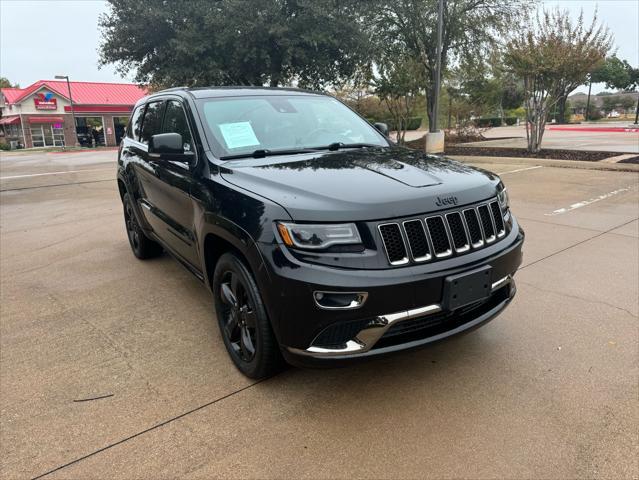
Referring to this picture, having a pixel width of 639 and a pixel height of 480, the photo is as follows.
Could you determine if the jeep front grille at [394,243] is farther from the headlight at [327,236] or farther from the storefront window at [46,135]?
the storefront window at [46,135]

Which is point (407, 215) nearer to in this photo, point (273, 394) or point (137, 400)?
point (273, 394)

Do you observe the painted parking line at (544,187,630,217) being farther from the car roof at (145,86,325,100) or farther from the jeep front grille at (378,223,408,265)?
the jeep front grille at (378,223,408,265)

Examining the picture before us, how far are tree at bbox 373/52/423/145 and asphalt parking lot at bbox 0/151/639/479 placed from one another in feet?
49.6

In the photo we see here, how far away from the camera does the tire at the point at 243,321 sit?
2656mm

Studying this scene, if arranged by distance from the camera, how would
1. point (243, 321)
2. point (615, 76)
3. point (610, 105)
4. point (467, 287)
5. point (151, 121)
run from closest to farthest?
point (467, 287)
point (243, 321)
point (151, 121)
point (615, 76)
point (610, 105)

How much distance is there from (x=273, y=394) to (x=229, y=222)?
1.03 meters

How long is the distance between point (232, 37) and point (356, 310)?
Answer: 17.0 m

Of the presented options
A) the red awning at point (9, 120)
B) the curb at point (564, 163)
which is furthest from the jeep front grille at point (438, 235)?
the red awning at point (9, 120)

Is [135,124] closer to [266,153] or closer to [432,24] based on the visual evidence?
[266,153]

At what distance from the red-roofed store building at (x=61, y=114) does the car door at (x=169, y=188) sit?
46.7 metres

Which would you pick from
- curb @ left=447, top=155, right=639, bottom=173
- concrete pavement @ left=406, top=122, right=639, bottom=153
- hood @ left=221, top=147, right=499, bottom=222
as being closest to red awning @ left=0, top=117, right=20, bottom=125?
concrete pavement @ left=406, top=122, right=639, bottom=153

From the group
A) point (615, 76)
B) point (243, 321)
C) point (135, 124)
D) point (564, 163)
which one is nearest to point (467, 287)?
point (243, 321)

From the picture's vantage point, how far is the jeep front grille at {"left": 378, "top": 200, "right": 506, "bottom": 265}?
2414mm

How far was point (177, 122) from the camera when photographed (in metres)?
3.83
